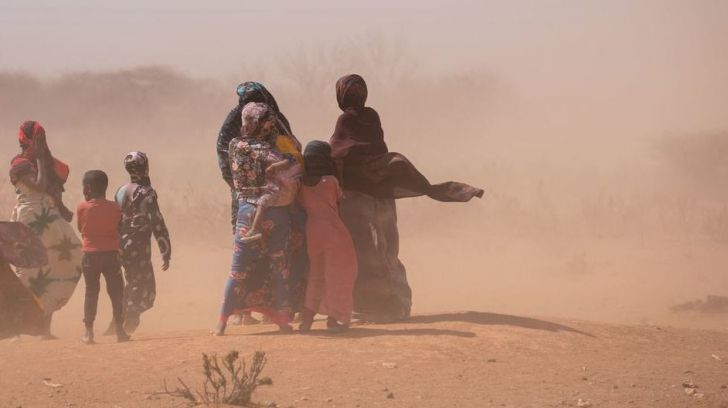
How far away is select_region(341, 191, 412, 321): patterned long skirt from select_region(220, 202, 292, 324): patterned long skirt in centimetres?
92

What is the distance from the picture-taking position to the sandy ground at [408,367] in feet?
22.1

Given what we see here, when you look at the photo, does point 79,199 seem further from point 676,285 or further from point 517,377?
point 517,377

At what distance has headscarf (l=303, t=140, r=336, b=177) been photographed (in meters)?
8.61

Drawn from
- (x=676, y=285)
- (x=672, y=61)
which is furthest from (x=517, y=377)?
(x=672, y=61)

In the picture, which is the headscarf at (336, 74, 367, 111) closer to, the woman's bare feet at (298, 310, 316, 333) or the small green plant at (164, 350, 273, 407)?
the woman's bare feet at (298, 310, 316, 333)

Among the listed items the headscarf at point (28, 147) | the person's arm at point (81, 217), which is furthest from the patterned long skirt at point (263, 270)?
the headscarf at point (28, 147)

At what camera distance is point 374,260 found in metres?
9.35

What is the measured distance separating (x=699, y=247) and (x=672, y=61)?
107 feet

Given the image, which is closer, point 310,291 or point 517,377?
point 517,377

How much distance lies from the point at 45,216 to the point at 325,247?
332cm

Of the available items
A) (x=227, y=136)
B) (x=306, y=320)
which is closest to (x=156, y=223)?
(x=227, y=136)

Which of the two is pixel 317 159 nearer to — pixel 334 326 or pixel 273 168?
pixel 273 168

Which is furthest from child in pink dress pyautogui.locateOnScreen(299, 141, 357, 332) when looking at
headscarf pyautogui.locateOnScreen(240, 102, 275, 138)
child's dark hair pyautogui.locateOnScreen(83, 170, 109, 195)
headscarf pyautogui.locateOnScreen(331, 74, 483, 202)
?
child's dark hair pyautogui.locateOnScreen(83, 170, 109, 195)

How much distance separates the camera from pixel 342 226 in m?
8.74
